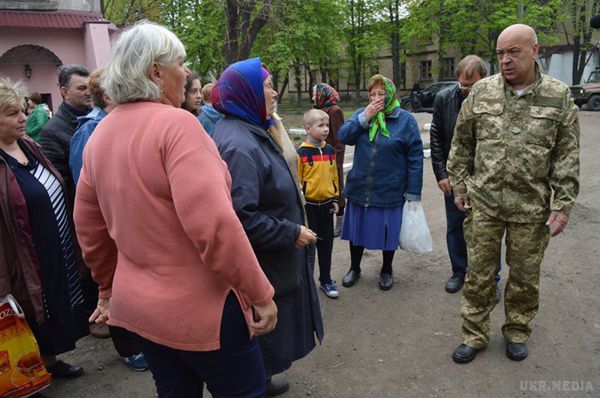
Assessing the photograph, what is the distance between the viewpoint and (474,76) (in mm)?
3980

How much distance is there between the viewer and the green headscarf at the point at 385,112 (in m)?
4.21

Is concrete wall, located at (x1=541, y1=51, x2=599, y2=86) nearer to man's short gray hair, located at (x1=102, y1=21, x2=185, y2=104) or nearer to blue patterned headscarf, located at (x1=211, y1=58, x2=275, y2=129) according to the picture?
blue patterned headscarf, located at (x1=211, y1=58, x2=275, y2=129)

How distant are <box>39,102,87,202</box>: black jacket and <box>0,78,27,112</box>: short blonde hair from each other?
607mm

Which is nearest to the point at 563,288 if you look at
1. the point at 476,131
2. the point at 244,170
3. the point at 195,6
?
the point at 476,131

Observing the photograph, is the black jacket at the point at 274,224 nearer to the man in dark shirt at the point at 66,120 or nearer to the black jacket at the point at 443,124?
the man in dark shirt at the point at 66,120

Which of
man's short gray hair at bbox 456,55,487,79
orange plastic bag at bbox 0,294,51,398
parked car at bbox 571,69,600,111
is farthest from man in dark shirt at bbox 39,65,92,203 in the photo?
parked car at bbox 571,69,600,111

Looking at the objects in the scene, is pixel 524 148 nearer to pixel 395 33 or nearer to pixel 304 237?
pixel 304 237

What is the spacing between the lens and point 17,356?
283 centimetres

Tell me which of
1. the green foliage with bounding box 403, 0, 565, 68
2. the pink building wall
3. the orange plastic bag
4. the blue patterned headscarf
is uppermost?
the green foliage with bounding box 403, 0, 565, 68

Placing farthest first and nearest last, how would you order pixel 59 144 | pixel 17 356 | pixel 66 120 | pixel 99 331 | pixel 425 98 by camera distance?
pixel 425 98, pixel 99 331, pixel 66 120, pixel 59 144, pixel 17 356

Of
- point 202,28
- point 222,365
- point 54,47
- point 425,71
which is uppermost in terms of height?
point 202,28

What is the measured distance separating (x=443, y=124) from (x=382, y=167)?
2.07 ft

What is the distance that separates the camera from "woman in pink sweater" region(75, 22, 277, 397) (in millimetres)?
1555

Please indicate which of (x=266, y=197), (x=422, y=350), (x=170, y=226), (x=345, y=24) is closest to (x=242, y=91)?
(x=266, y=197)
